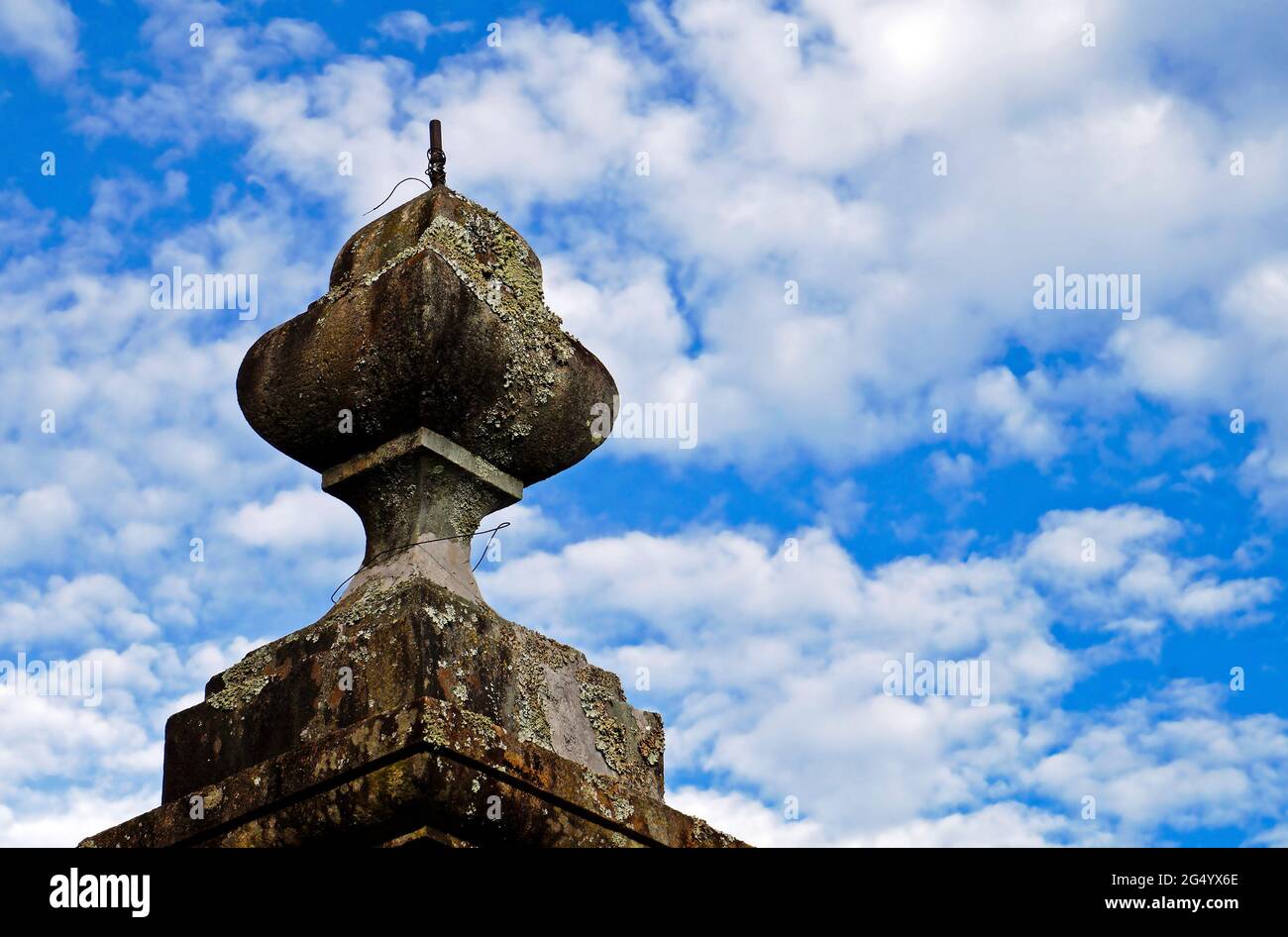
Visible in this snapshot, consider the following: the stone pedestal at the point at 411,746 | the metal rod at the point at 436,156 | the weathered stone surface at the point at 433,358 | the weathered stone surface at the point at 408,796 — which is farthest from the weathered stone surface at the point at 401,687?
the metal rod at the point at 436,156

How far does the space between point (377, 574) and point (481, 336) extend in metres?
0.72

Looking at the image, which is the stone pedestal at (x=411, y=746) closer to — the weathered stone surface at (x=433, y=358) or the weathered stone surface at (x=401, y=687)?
the weathered stone surface at (x=401, y=687)

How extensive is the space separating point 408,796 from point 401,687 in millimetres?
346

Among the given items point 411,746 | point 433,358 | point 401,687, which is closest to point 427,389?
point 433,358

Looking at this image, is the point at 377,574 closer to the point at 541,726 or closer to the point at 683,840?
the point at 541,726

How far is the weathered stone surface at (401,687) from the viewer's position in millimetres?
4027

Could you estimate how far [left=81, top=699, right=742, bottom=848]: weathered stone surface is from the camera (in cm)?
373

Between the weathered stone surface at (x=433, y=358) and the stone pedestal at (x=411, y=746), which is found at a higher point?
the weathered stone surface at (x=433, y=358)

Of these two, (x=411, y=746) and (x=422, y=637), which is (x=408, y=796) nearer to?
(x=411, y=746)

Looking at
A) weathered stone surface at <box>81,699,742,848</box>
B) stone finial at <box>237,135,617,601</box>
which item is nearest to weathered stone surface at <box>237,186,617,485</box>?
stone finial at <box>237,135,617,601</box>

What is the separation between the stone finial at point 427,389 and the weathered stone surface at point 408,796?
0.62 m

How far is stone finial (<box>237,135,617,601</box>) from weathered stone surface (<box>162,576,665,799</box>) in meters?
0.22

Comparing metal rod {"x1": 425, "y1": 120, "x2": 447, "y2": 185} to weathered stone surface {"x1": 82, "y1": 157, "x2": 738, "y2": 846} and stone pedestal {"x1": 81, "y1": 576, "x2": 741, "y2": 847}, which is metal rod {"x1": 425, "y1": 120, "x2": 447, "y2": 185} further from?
stone pedestal {"x1": 81, "y1": 576, "x2": 741, "y2": 847}
